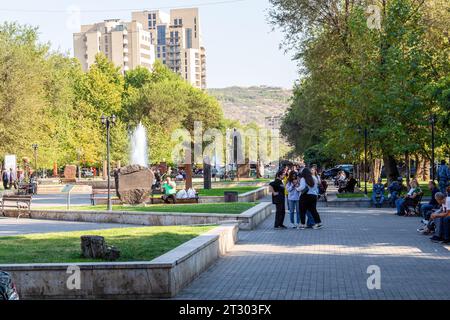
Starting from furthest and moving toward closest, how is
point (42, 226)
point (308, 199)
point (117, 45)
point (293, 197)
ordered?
1. point (117, 45)
2. point (42, 226)
3. point (293, 197)
4. point (308, 199)

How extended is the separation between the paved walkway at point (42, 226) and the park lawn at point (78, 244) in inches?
187

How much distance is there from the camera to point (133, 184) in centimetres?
3156

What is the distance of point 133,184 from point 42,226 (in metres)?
7.87

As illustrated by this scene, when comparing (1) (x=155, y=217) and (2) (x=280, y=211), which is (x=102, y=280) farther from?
(1) (x=155, y=217)

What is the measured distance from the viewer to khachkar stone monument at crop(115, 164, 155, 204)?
103 feet

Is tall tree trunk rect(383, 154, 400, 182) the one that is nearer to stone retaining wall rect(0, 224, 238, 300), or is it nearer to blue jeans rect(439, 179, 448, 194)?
blue jeans rect(439, 179, 448, 194)

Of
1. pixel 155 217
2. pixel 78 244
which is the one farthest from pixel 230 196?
pixel 78 244

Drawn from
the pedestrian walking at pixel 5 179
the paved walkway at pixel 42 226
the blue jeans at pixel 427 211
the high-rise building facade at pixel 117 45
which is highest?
the high-rise building facade at pixel 117 45

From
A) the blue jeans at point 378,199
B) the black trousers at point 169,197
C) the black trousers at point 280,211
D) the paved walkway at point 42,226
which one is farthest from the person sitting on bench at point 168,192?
the black trousers at point 280,211

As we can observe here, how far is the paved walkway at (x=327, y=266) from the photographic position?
1080cm

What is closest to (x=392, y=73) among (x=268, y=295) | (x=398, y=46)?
(x=398, y=46)

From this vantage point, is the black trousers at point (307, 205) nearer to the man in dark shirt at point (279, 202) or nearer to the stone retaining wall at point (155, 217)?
the man in dark shirt at point (279, 202)

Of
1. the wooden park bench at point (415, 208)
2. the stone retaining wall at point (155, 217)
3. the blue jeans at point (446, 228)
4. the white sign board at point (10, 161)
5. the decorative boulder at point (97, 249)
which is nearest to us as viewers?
the decorative boulder at point (97, 249)

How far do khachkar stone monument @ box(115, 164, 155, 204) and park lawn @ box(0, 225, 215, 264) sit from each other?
13.0 m
